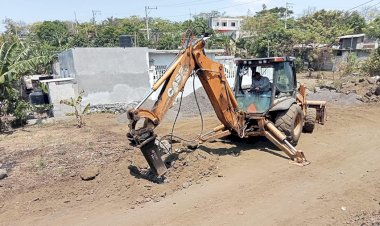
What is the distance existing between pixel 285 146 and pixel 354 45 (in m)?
34.8

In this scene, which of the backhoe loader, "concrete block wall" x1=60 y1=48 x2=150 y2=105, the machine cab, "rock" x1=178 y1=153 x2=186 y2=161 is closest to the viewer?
the backhoe loader

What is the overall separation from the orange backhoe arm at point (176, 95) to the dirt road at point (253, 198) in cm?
72

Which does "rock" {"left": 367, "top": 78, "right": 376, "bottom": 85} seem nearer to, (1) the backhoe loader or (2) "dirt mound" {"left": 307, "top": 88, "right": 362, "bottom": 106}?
(2) "dirt mound" {"left": 307, "top": 88, "right": 362, "bottom": 106}

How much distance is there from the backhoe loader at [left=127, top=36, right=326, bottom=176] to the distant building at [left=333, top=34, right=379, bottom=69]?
96.1ft

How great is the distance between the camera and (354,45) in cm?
3806

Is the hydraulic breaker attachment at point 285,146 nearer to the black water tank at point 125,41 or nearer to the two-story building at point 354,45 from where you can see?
the black water tank at point 125,41

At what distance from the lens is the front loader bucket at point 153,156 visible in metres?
6.01

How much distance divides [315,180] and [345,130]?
4492mm

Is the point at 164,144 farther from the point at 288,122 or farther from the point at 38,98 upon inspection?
the point at 38,98

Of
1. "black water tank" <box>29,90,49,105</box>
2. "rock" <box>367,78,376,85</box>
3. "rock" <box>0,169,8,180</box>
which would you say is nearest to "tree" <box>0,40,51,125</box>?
"black water tank" <box>29,90,49,105</box>

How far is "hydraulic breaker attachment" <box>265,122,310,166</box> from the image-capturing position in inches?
298

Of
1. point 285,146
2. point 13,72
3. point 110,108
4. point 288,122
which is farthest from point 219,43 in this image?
point 285,146

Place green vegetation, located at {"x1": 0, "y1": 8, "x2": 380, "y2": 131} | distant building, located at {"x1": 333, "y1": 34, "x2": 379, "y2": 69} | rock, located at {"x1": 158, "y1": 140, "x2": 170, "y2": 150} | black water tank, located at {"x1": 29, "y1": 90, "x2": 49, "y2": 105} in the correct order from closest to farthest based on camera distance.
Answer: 1. rock, located at {"x1": 158, "y1": 140, "x2": 170, "y2": 150}
2. green vegetation, located at {"x1": 0, "y1": 8, "x2": 380, "y2": 131}
3. black water tank, located at {"x1": 29, "y1": 90, "x2": 49, "y2": 105}
4. distant building, located at {"x1": 333, "y1": 34, "x2": 379, "y2": 69}

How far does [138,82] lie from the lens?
1664 centimetres
